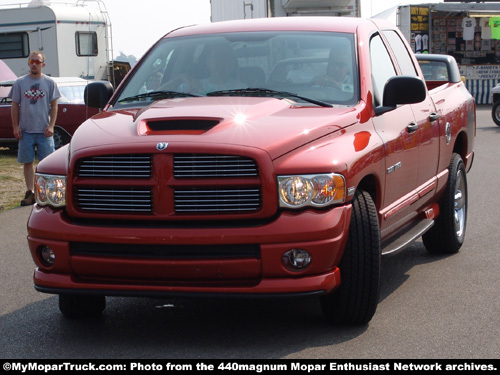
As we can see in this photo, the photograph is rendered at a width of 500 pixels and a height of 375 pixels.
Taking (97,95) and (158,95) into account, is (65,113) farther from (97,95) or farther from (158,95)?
(158,95)

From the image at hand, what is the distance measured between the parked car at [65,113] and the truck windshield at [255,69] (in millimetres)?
9733

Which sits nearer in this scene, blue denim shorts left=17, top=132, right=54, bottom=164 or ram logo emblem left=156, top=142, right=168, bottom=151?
ram logo emblem left=156, top=142, right=168, bottom=151

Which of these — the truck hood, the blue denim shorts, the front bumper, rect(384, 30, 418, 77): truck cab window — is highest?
rect(384, 30, 418, 77): truck cab window

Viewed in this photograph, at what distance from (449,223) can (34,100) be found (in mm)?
6042

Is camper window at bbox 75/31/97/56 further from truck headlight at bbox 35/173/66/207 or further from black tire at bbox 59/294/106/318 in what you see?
truck headlight at bbox 35/173/66/207

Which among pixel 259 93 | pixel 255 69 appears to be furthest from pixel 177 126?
pixel 255 69

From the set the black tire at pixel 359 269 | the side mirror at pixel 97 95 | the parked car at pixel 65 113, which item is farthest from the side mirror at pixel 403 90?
the parked car at pixel 65 113

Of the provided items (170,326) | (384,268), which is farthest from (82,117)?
(170,326)

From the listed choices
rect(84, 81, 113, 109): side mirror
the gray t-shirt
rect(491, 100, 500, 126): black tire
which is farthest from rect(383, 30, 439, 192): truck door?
rect(491, 100, 500, 126): black tire

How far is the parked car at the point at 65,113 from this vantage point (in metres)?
16.8

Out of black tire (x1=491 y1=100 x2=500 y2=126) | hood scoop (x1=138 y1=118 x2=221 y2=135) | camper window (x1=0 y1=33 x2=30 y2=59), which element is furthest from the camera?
camper window (x1=0 y1=33 x2=30 y2=59)

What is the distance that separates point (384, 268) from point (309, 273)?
2402 millimetres

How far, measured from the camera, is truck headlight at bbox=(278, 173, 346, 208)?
494 centimetres
